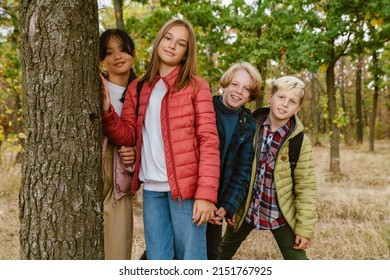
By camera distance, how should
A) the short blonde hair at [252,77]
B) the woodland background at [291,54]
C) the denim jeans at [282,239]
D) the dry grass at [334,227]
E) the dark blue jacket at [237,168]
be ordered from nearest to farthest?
the dark blue jacket at [237,168] → the short blonde hair at [252,77] → the denim jeans at [282,239] → the dry grass at [334,227] → the woodland background at [291,54]

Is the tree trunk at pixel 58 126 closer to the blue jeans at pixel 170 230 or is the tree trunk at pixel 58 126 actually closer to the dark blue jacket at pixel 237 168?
the blue jeans at pixel 170 230

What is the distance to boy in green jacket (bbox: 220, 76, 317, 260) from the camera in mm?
2398

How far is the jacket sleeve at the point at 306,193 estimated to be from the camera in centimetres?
240

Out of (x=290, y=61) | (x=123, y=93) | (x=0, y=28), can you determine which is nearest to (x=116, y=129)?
(x=123, y=93)

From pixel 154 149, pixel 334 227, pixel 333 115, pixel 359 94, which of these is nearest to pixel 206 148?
pixel 154 149

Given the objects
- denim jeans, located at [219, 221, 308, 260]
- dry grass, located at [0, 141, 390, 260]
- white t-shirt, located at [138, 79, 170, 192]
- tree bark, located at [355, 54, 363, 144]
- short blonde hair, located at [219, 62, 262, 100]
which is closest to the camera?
white t-shirt, located at [138, 79, 170, 192]

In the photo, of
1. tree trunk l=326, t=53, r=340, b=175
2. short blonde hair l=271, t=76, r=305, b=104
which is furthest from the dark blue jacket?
tree trunk l=326, t=53, r=340, b=175

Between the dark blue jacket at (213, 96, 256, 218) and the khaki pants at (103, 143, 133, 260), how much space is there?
0.63 m

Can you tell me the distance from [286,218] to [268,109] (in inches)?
30.4

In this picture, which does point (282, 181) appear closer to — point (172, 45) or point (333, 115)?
point (172, 45)

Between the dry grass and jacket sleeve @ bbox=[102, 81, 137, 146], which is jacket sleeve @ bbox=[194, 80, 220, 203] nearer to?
jacket sleeve @ bbox=[102, 81, 137, 146]

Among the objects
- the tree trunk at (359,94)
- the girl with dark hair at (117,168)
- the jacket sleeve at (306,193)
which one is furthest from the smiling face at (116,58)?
the tree trunk at (359,94)

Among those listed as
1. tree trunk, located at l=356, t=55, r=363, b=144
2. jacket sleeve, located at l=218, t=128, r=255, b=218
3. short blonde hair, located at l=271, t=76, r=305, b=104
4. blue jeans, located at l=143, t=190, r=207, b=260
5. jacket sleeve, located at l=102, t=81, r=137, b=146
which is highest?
tree trunk, located at l=356, t=55, r=363, b=144

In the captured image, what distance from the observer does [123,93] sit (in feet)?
7.80
